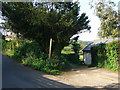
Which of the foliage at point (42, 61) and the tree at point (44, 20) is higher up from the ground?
the tree at point (44, 20)

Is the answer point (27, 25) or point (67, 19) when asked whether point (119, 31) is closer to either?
point (67, 19)

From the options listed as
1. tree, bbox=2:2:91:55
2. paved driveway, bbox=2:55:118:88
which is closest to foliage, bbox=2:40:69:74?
tree, bbox=2:2:91:55

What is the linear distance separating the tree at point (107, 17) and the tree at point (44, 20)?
2.14 m

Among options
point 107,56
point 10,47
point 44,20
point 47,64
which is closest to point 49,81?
point 47,64

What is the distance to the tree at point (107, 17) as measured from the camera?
9.31 metres

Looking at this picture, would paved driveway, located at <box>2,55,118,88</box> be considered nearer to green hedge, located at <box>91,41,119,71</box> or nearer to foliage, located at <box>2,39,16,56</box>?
green hedge, located at <box>91,41,119,71</box>

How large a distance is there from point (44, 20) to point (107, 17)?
5394 mm

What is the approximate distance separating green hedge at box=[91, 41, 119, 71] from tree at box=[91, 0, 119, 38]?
1.38 meters

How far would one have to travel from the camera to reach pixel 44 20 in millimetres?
9812

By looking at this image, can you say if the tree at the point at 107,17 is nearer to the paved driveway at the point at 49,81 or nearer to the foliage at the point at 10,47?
the paved driveway at the point at 49,81

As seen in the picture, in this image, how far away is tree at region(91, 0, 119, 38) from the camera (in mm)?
9310


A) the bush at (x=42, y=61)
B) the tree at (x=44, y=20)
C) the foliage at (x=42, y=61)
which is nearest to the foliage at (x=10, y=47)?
the foliage at (x=42, y=61)

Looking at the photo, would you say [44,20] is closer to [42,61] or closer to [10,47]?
[42,61]

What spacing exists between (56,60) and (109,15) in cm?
572
